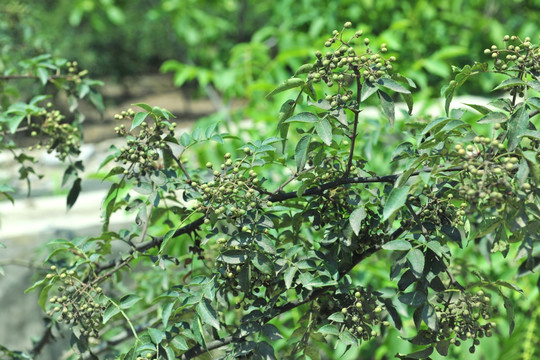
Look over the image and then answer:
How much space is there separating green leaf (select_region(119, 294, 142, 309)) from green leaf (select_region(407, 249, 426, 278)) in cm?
44

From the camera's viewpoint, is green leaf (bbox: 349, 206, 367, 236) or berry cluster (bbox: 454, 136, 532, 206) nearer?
berry cluster (bbox: 454, 136, 532, 206)

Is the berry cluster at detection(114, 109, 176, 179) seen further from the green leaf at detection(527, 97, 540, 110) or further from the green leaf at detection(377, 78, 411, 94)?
the green leaf at detection(527, 97, 540, 110)

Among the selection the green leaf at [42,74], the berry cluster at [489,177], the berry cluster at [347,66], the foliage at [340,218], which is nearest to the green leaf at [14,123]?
the green leaf at [42,74]

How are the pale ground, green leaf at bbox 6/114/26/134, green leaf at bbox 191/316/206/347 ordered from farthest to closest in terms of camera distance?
the pale ground < green leaf at bbox 6/114/26/134 < green leaf at bbox 191/316/206/347

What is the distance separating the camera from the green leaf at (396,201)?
813mm

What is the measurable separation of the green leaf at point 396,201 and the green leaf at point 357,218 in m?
0.08

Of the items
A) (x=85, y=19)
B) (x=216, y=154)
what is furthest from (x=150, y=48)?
(x=216, y=154)

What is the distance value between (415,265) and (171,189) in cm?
47

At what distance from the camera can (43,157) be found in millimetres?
7695

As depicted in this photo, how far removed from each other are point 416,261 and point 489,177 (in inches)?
6.4

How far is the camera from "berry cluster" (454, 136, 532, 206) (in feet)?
2.44

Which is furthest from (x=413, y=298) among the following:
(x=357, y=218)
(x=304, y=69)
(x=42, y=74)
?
(x=42, y=74)

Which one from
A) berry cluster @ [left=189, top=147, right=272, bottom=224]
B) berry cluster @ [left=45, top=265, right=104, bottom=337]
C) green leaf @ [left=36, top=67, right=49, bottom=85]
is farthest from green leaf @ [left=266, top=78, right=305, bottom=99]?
green leaf @ [left=36, top=67, right=49, bottom=85]

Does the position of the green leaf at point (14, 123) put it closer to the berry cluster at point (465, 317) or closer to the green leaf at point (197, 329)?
the green leaf at point (197, 329)
